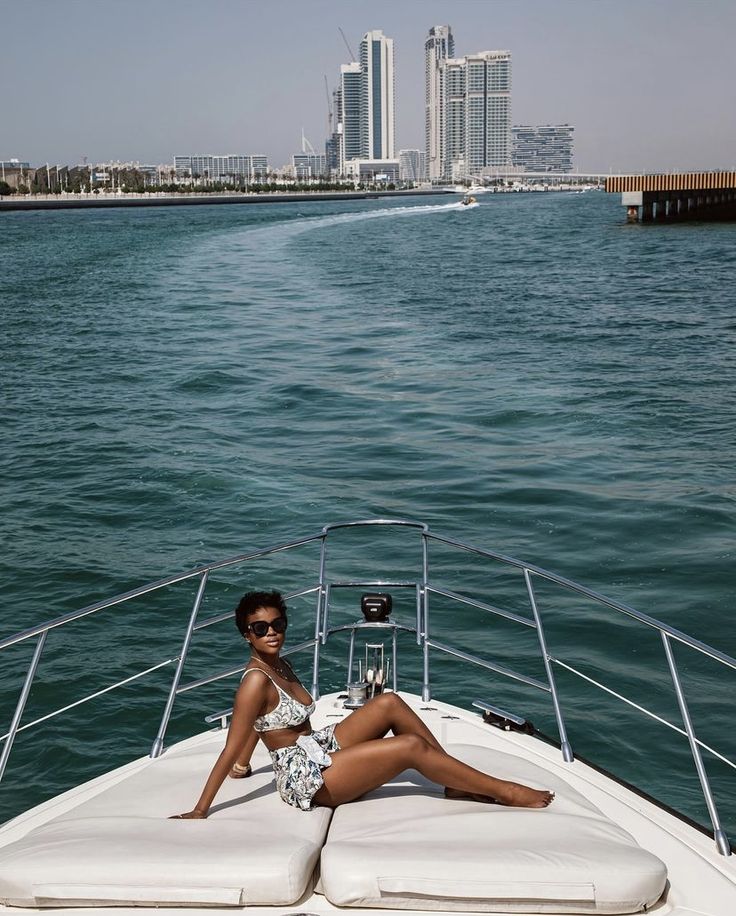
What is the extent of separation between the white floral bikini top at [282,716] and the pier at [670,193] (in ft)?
239

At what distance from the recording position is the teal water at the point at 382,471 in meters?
9.75

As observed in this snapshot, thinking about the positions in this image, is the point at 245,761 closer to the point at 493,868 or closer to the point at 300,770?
the point at 300,770

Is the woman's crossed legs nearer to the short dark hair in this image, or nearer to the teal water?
the short dark hair

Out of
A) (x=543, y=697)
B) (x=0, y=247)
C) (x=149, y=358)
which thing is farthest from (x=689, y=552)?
(x=0, y=247)

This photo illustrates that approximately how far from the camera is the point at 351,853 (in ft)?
12.7

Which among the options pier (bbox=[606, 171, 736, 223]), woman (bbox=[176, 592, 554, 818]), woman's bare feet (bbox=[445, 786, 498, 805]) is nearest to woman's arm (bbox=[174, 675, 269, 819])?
woman (bbox=[176, 592, 554, 818])

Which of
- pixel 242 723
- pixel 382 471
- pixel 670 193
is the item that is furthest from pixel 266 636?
pixel 670 193

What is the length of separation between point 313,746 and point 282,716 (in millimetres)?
229

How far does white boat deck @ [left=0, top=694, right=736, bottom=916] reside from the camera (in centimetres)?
376

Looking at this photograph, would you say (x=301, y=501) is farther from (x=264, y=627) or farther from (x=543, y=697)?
(x=264, y=627)

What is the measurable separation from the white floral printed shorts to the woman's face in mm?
412

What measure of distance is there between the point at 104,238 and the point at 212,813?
2774 inches

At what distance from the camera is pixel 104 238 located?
7112 centimetres

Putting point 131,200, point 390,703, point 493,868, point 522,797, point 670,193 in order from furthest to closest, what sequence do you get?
point 131,200 < point 670,193 < point 390,703 < point 522,797 < point 493,868
